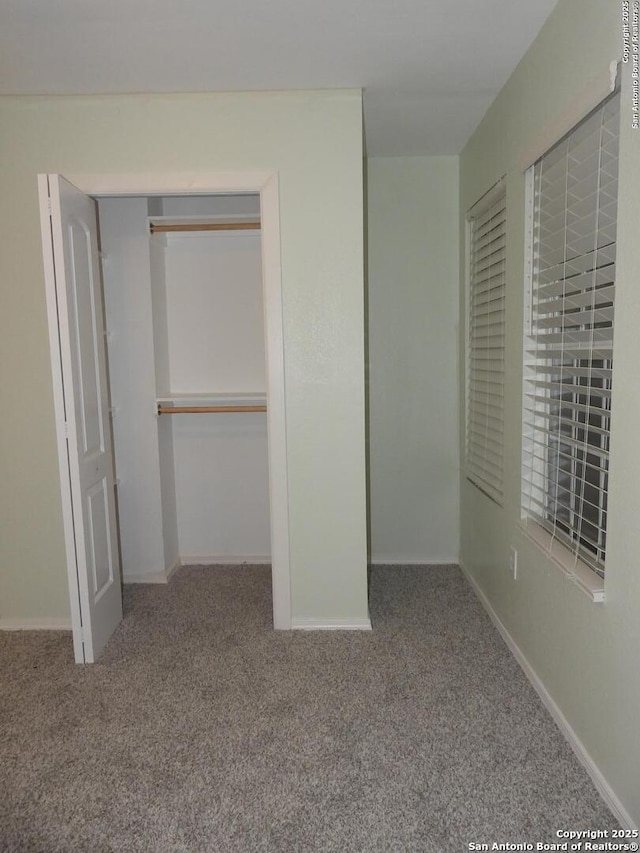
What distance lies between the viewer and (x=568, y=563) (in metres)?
2.18

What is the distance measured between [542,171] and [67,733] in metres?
2.85

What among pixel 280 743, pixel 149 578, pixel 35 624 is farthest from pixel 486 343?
pixel 35 624

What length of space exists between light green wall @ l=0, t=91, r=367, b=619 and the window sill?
2.82ft

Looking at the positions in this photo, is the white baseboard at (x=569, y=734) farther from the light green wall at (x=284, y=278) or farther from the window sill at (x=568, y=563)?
the light green wall at (x=284, y=278)

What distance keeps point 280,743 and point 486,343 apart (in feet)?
7.31

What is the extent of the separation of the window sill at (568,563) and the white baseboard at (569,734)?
0.53 metres

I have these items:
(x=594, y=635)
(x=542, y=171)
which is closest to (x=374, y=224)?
(x=542, y=171)

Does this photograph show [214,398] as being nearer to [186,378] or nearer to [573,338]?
[186,378]

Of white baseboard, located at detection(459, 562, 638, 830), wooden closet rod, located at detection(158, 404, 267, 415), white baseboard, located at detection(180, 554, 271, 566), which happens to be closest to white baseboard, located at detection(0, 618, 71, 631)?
white baseboard, located at detection(180, 554, 271, 566)

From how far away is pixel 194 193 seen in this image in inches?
117

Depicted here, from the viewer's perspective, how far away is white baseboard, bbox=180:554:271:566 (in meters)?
4.21

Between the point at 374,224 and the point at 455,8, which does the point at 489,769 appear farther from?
the point at 374,224

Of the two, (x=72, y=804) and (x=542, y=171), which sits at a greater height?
(x=542, y=171)

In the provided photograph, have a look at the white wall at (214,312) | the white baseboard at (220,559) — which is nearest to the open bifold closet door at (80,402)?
the white wall at (214,312)
